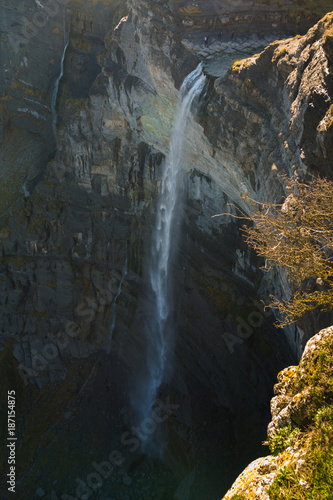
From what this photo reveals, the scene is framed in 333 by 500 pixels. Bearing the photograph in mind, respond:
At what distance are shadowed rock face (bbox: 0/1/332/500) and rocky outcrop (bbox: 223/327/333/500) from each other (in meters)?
6.75

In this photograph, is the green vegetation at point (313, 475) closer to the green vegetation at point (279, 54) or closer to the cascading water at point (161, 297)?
the green vegetation at point (279, 54)

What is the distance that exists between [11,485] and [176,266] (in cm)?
1378

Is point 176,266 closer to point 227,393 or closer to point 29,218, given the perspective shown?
point 227,393

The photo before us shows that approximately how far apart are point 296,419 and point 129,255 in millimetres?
18542

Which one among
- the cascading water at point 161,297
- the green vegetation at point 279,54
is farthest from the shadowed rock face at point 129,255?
the cascading water at point 161,297

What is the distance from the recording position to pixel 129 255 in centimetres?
2367

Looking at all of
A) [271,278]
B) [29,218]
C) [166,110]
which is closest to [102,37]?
[166,110]

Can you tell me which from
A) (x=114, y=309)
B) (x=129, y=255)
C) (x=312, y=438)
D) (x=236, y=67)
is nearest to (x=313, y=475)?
(x=312, y=438)

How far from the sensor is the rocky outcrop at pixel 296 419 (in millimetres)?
5062

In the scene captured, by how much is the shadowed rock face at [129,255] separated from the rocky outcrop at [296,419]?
6.75 m

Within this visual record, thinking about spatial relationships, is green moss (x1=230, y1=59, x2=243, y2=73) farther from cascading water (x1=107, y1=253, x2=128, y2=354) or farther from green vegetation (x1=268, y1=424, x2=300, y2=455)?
cascading water (x1=107, y1=253, x2=128, y2=354)

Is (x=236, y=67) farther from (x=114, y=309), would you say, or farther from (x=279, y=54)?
(x=114, y=309)

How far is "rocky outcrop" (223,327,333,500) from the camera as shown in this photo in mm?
5062

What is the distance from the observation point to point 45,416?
21719 millimetres
